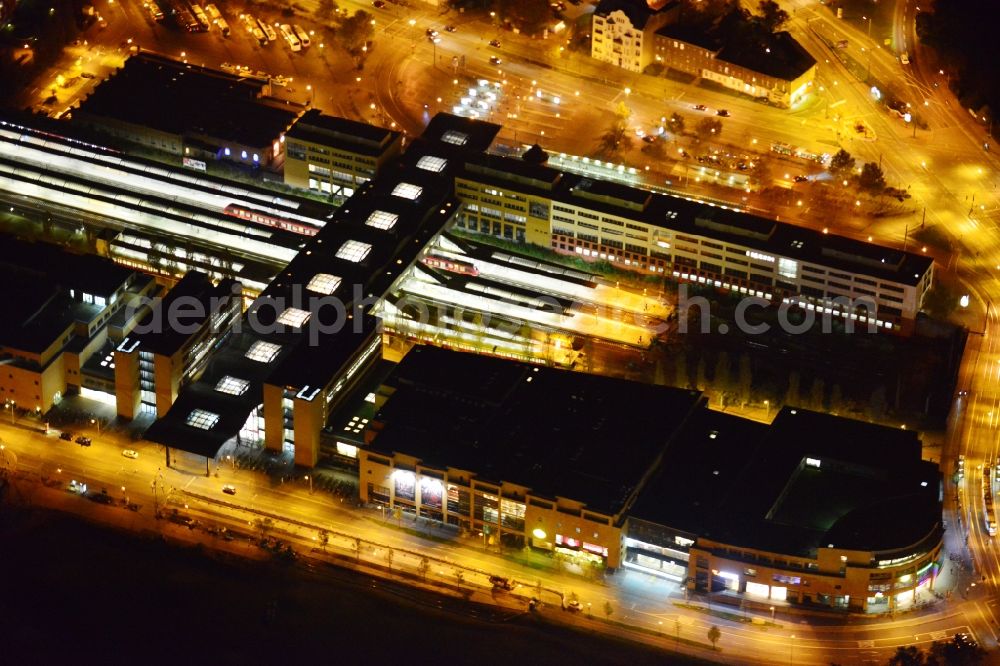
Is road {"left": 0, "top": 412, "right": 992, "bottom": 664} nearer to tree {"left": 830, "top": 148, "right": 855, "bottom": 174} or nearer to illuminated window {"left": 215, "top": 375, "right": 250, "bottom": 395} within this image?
illuminated window {"left": 215, "top": 375, "right": 250, "bottom": 395}

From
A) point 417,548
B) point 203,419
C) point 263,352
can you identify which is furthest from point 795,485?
point 203,419

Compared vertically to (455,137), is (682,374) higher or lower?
lower

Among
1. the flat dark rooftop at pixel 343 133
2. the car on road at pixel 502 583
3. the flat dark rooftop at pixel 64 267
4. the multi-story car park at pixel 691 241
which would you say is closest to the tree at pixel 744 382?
the multi-story car park at pixel 691 241

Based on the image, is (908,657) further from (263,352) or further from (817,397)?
(263,352)

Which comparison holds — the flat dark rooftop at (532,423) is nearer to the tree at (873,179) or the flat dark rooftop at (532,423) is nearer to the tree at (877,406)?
the tree at (877,406)

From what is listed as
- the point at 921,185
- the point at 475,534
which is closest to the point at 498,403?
the point at 475,534

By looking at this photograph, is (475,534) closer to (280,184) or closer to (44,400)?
(44,400)

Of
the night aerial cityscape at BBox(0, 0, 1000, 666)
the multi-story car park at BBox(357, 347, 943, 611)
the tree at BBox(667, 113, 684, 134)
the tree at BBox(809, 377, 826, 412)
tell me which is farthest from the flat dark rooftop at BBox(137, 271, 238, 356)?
the tree at BBox(667, 113, 684, 134)
